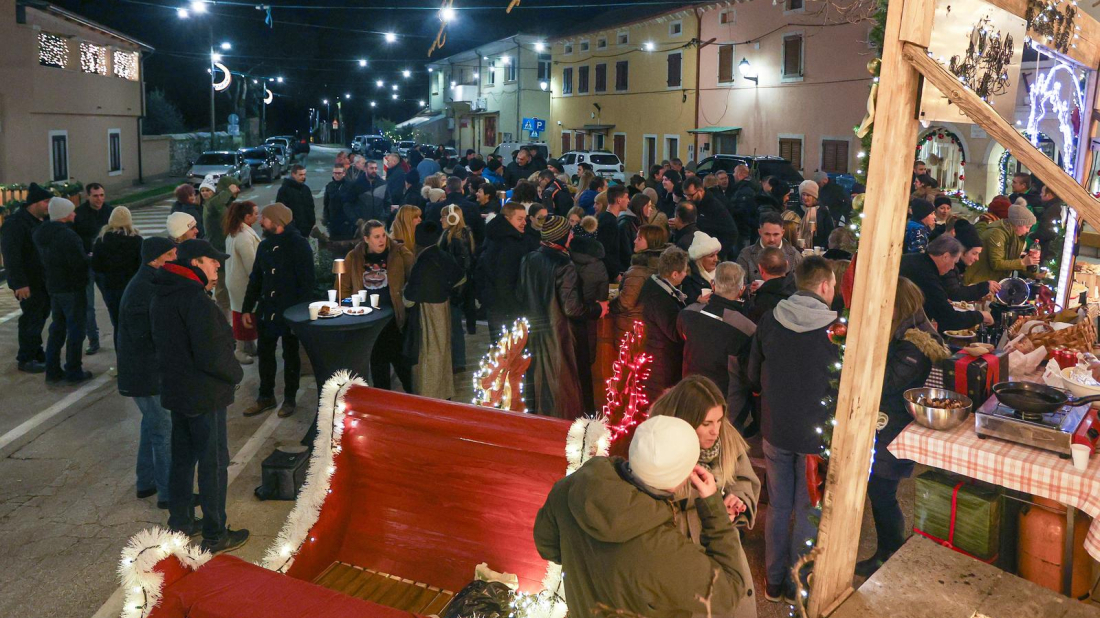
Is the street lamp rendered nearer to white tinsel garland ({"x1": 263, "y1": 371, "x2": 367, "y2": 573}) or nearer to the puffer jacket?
white tinsel garland ({"x1": 263, "y1": 371, "x2": 367, "y2": 573})

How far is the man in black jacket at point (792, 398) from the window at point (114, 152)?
3312 centimetres

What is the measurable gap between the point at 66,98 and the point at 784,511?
29.6 meters

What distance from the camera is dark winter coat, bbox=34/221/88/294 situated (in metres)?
8.24

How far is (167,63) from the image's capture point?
57.5 metres

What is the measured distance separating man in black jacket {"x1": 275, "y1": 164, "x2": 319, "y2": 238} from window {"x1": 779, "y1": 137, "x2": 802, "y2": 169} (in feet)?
66.1

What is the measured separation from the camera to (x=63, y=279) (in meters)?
8.34

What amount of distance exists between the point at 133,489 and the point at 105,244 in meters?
2.72

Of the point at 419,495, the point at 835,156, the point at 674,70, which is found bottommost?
the point at 419,495

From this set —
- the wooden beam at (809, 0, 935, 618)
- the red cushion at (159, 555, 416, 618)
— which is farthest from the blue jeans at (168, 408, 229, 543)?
the wooden beam at (809, 0, 935, 618)

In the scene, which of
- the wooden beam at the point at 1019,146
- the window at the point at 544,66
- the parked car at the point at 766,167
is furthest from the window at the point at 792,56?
the wooden beam at the point at 1019,146

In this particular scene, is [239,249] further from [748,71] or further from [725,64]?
[725,64]

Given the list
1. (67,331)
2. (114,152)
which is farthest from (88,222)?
(114,152)

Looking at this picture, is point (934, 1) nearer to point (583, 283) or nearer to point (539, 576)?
point (539, 576)

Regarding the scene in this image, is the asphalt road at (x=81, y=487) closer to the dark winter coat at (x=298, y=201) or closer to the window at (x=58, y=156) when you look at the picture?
the dark winter coat at (x=298, y=201)
